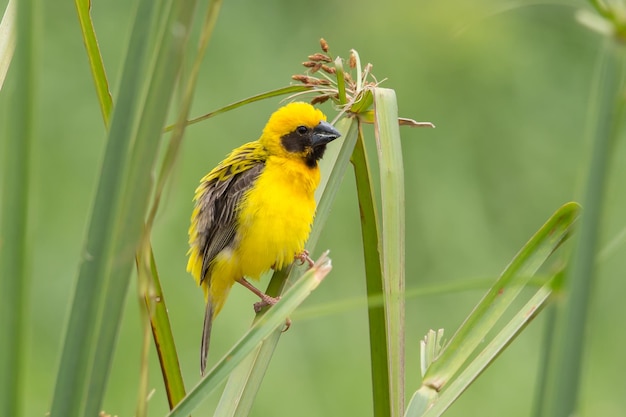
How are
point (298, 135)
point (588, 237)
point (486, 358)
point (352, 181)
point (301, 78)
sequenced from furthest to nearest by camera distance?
point (352, 181) → point (298, 135) → point (301, 78) → point (486, 358) → point (588, 237)

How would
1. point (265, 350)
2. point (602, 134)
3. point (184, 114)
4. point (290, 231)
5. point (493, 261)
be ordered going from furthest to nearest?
point (493, 261) → point (290, 231) → point (265, 350) → point (184, 114) → point (602, 134)

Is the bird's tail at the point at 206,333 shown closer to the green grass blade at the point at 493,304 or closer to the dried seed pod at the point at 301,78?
the dried seed pod at the point at 301,78

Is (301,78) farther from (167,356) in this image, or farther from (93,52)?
(167,356)

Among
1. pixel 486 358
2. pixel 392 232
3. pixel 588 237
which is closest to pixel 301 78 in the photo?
pixel 392 232

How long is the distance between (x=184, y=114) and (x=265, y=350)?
2.52 feet

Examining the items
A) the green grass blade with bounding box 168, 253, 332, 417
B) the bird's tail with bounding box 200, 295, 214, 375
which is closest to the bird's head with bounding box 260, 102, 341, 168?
the bird's tail with bounding box 200, 295, 214, 375

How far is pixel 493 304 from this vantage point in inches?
63.6

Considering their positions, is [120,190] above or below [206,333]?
above

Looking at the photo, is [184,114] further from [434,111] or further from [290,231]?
[434,111]

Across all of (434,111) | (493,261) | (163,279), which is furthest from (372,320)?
(434,111)

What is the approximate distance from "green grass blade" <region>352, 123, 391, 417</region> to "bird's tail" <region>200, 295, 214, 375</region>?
3.20ft

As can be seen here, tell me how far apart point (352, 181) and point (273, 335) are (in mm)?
4248

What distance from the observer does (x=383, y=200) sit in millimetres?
1801

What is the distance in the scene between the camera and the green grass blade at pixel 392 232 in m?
1.65
